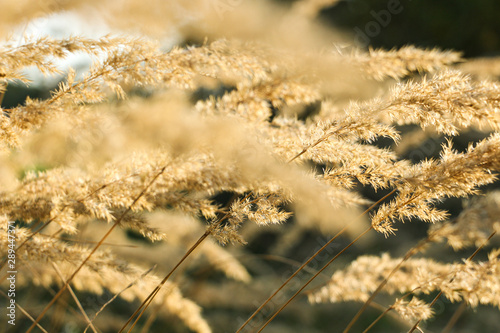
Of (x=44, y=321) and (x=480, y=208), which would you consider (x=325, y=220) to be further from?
(x=44, y=321)

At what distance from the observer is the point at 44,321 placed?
2.51 metres

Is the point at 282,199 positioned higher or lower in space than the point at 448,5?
lower

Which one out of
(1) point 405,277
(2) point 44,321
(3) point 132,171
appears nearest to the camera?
(3) point 132,171

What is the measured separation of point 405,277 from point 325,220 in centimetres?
68

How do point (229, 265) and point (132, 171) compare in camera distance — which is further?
point (229, 265)

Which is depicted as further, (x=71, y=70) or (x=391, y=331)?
(x=391, y=331)

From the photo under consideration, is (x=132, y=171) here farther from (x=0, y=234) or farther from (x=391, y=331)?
(x=391, y=331)

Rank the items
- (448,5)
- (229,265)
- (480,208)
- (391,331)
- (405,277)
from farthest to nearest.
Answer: (448,5) < (391,331) < (229,265) < (405,277) < (480,208)

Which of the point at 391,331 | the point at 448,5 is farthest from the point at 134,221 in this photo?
the point at 448,5

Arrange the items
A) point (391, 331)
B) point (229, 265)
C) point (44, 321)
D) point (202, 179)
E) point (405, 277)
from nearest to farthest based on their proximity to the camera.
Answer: point (202, 179) < point (405, 277) < point (229, 265) < point (44, 321) < point (391, 331)

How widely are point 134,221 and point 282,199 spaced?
33 cm

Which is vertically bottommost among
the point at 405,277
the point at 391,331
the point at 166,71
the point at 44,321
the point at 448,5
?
the point at 44,321

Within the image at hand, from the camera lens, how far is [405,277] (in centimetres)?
100

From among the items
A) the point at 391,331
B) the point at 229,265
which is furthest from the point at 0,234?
the point at 391,331
